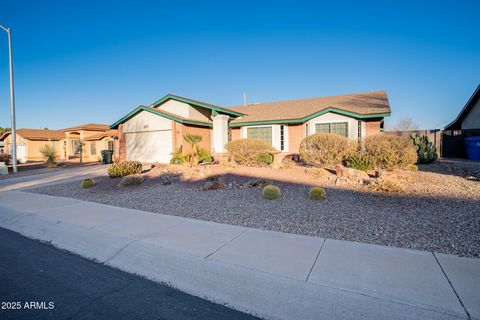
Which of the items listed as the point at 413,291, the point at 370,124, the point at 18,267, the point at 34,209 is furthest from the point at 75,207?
the point at 370,124

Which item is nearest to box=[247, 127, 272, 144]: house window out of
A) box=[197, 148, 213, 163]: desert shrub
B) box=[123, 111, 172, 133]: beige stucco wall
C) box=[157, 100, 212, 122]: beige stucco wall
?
box=[197, 148, 213, 163]: desert shrub

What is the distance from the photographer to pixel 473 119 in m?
20.6

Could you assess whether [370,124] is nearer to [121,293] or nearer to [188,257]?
[188,257]

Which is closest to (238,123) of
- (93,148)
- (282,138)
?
(282,138)

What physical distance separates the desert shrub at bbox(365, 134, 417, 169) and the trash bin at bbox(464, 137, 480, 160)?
446 inches

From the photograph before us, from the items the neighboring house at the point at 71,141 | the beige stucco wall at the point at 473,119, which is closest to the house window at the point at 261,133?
the neighboring house at the point at 71,141

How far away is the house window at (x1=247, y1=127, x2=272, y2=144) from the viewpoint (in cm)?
1931

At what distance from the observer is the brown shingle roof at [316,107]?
1726 centimetres

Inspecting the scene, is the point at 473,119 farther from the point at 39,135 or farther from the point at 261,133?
the point at 39,135

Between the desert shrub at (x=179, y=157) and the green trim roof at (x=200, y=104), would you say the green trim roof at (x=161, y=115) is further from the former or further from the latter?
the desert shrub at (x=179, y=157)

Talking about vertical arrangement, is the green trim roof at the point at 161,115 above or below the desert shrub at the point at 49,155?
above

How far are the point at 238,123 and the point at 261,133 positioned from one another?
1.90 m

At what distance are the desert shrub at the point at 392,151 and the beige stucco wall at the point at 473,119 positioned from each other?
14.0m

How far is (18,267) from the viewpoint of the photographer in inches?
174
